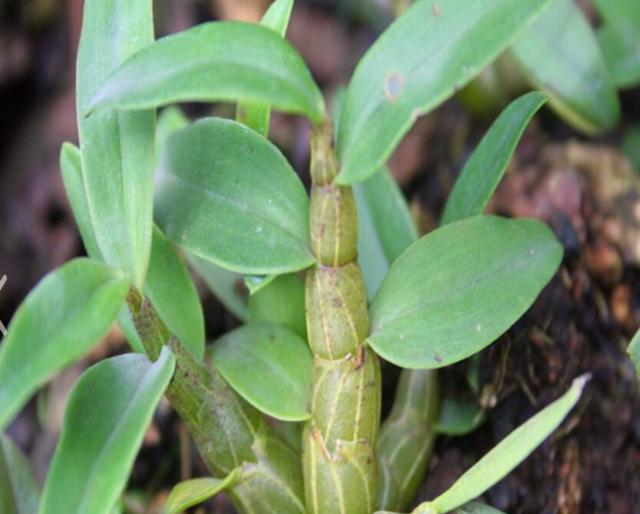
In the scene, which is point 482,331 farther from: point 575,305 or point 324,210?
point 575,305

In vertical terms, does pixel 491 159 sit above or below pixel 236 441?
above

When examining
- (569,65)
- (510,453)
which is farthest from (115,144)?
(569,65)

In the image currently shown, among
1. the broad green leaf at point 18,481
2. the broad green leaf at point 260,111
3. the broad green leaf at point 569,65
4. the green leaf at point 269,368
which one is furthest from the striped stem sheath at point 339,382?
the broad green leaf at point 569,65

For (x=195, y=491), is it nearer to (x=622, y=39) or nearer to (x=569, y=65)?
(x=569, y=65)

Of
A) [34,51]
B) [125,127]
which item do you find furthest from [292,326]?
[34,51]

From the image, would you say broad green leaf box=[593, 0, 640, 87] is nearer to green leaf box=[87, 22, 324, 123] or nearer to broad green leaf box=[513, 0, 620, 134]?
broad green leaf box=[513, 0, 620, 134]

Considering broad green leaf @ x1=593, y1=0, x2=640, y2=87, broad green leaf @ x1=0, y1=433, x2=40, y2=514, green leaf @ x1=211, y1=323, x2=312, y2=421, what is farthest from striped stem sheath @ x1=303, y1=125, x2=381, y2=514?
broad green leaf @ x1=593, y1=0, x2=640, y2=87

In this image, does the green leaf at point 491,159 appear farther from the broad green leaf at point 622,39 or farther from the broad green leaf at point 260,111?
the broad green leaf at point 622,39
